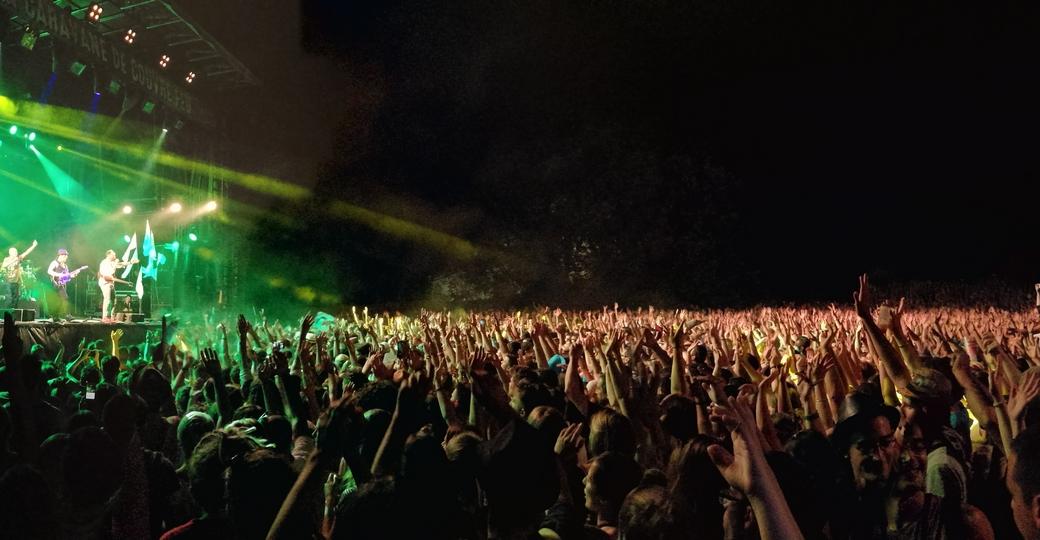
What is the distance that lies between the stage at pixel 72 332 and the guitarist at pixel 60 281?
3276 millimetres

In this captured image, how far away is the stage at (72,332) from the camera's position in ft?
38.3

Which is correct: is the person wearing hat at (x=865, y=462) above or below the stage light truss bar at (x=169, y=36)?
below

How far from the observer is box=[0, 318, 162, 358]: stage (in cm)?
1169

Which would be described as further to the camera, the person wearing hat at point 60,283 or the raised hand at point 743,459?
the person wearing hat at point 60,283

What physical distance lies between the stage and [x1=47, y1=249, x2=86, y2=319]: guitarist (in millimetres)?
3276

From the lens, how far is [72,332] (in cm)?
1307

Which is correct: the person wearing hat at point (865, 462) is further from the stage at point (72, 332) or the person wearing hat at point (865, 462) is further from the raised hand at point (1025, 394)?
the stage at point (72, 332)

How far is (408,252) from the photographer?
2817 cm

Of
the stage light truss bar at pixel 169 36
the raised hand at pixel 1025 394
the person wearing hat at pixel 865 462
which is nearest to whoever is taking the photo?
the person wearing hat at pixel 865 462

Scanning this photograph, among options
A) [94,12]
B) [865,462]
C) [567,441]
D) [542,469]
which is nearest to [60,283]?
[94,12]

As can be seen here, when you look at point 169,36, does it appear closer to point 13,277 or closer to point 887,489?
point 13,277

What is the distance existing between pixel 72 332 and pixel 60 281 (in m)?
4.42

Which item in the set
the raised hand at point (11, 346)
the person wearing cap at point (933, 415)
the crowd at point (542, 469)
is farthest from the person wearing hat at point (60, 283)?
the person wearing cap at point (933, 415)

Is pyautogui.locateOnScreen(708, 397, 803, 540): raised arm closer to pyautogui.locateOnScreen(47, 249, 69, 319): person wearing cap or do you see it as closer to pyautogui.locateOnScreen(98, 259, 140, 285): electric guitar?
pyautogui.locateOnScreen(98, 259, 140, 285): electric guitar
